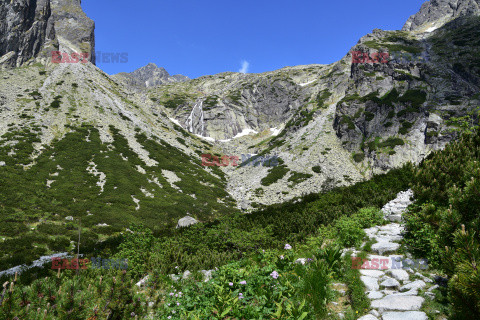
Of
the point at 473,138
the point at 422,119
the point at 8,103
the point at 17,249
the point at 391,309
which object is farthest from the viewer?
the point at 422,119

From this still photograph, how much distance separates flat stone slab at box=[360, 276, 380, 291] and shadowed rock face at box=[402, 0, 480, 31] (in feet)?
612

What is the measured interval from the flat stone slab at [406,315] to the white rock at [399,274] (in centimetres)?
146

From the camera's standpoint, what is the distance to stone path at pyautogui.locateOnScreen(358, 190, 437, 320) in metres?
4.31

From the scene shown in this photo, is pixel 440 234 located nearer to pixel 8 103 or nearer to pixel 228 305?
pixel 228 305

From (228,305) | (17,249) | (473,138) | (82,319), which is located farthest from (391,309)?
(17,249)

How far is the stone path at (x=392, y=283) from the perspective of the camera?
4309mm

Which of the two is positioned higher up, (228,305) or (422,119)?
(422,119)

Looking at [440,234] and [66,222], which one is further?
[66,222]

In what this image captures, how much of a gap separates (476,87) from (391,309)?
3361 inches

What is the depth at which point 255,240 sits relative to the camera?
1108cm

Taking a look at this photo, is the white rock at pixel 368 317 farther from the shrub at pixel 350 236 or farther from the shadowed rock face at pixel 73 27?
the shadowed rock face at pixel 73 27

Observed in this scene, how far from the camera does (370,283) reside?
216 inches

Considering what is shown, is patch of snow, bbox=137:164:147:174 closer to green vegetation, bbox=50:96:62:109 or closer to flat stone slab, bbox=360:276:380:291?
green vegetation, bbox=50:96:62:109

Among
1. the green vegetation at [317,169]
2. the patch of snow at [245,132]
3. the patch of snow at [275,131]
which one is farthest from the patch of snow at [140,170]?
the patch of snow at [275,131]
